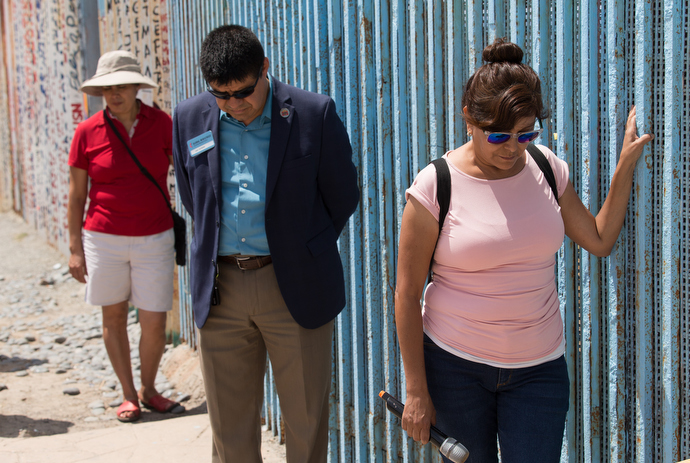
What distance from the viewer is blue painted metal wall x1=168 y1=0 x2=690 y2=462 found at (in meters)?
2.11

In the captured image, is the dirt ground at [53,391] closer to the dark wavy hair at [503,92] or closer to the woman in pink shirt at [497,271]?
the woman in pink shirt at [497,271]

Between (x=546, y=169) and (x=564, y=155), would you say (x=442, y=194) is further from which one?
Result: (x=564, y=155)

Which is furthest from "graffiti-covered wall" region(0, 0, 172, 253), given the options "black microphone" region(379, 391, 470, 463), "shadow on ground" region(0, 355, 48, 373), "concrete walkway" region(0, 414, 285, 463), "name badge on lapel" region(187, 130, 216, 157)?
"black microphone" region(379, 391, 470, 463)

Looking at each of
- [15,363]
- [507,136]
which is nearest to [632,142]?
[507,136]

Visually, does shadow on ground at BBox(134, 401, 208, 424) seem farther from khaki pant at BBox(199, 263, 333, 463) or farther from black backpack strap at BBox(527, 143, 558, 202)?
black backpack strap at BBox(527, 143, 558, 202)

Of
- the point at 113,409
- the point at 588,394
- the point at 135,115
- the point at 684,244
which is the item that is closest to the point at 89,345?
the point at 113,409

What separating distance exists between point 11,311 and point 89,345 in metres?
1.95

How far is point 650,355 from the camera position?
86.2 inches

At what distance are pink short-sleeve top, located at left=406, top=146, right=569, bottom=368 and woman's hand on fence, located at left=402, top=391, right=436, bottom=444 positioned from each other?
0.68 feet

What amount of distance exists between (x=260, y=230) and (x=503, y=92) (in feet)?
3.95

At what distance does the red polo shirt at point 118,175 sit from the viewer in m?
4.47

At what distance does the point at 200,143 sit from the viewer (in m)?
2.86

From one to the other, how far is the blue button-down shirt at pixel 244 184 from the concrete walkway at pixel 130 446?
68.5 inches

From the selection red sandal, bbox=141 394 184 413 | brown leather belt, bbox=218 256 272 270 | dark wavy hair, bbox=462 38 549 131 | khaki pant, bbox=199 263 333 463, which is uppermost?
dark wavy hair, bbox=462 38 549 131
